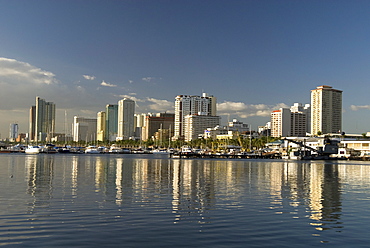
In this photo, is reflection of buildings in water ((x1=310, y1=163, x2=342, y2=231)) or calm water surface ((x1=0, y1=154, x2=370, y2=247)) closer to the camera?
calm water surface ((x1=0, y1=154, x2=370, y2=247))

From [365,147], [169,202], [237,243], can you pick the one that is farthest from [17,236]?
[365,147]

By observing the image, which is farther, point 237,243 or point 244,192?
point 244,192

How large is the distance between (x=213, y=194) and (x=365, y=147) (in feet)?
521

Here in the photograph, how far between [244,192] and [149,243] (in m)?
18.8

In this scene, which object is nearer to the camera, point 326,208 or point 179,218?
point 179,218

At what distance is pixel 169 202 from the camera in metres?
27.7

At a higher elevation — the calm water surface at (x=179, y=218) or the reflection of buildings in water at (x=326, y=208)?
the calm water surface at (x=179, y=218)

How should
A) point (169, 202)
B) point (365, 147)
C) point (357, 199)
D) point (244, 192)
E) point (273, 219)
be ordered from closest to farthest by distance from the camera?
point (273, 219)
point (169, 202)
point (357, 199)
point (244, 192)
point (365, 147)

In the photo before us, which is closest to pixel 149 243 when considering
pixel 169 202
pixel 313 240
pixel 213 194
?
pixel 313 240

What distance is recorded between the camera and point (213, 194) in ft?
106

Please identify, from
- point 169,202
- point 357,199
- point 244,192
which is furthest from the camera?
point 244,192

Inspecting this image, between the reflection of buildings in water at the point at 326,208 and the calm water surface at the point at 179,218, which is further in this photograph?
the reflection of buildings in water at the point at 326,208

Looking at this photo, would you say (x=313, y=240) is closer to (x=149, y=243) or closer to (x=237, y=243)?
(x=237, y=243)

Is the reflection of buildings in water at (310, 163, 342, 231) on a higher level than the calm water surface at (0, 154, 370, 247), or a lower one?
lower
